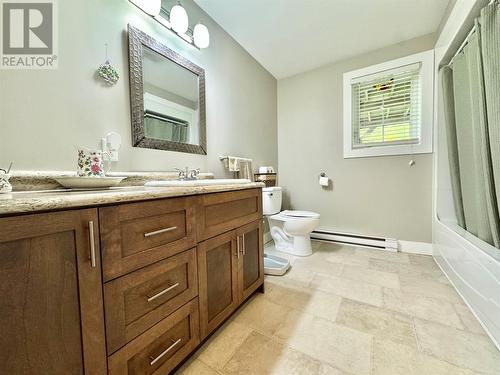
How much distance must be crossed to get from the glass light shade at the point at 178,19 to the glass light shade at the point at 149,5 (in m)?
0.14

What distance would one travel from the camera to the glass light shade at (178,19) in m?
1.40

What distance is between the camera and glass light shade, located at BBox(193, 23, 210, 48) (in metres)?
1.57

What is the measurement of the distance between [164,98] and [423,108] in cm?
244

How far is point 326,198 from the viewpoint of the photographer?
2.62 m

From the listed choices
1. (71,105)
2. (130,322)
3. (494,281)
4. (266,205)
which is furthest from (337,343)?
(71,105)

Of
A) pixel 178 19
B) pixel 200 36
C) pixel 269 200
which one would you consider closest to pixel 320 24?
pixel 200 36

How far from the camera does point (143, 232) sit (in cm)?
73

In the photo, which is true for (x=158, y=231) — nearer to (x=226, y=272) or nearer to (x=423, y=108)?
(x=226, y=272)

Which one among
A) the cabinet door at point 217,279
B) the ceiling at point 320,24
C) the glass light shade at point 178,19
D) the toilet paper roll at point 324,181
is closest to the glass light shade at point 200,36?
the glass light shade at point 178,19

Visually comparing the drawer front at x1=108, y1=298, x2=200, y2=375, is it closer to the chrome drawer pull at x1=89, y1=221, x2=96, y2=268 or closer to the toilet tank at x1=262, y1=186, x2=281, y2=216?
the chrome drawer pull at x1=89, y1=221, x2=96, y2=268

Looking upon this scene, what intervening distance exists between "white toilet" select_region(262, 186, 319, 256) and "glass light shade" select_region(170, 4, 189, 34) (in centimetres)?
154

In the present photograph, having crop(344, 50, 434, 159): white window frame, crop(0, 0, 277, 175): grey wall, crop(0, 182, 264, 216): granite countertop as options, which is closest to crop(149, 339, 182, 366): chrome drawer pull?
crop(0, 182, 264, 216): granite countertop

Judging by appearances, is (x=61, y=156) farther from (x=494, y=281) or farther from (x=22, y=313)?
(x=494, y=281)

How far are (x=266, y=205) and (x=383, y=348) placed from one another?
1.46 metres
